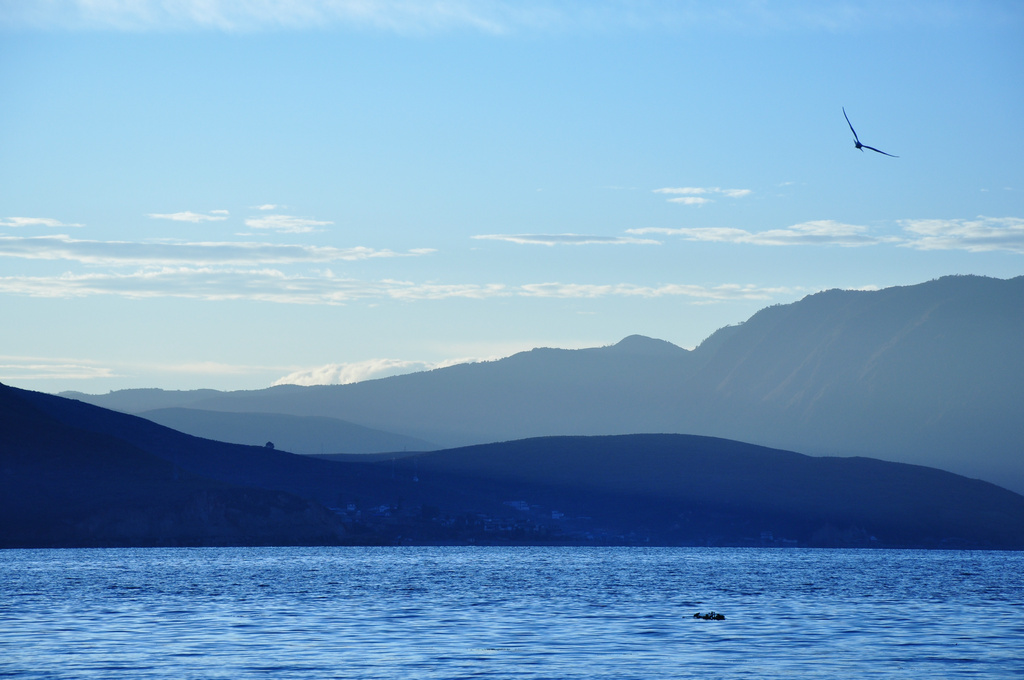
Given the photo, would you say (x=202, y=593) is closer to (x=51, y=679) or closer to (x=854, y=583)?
(x=51, y=679)

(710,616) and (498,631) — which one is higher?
(710,616)

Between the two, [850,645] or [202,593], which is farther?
[202,593]

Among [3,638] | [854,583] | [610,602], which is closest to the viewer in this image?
[3,638]

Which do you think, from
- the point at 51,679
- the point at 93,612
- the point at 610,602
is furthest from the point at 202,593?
the point at 51,679

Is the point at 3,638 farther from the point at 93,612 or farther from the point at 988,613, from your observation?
the point at 988,613

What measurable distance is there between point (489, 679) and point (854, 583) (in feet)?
421

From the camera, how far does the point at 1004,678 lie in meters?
70.1

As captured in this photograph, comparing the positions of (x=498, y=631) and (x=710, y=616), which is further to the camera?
(x=710, y=616)

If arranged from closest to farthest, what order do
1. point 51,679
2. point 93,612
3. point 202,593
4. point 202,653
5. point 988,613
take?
point 51,679
point 202,653
point 93,612
point 988,613
point 202,593

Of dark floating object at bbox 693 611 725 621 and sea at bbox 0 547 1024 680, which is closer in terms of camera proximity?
sea at bbox 0 547 1024 680

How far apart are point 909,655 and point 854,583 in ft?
350

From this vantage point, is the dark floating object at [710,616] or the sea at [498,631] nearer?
the sea at [498,631]

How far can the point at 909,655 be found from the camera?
81562 millimetres

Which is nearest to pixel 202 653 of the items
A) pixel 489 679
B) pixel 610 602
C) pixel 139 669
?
pixel 139 669
